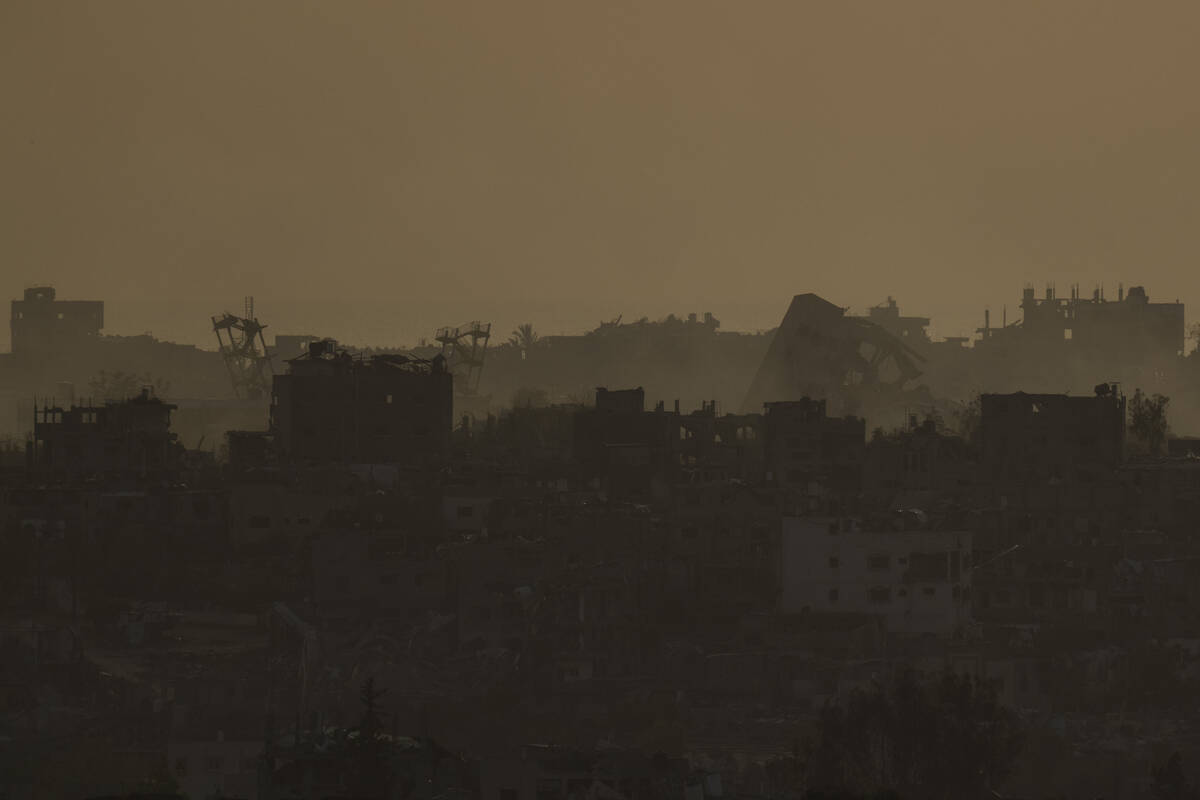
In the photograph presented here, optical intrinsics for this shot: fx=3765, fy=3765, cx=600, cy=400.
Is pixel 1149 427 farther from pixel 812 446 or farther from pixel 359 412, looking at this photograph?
pixel 359 412

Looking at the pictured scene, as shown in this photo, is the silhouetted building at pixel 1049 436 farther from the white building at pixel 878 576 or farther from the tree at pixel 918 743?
the tree at pixel 918 743

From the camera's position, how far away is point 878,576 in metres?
57.8

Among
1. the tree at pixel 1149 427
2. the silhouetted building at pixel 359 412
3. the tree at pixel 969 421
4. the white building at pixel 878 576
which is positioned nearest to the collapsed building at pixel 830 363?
the tree at pixel 969 421

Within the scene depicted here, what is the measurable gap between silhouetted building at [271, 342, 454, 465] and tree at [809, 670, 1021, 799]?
25653 millimetres

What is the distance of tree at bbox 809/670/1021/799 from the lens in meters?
44.1

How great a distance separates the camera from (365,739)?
36.4 meters

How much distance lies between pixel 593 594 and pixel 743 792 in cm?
1318

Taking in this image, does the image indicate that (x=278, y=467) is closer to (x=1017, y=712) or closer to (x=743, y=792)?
(x=1017, y=712)

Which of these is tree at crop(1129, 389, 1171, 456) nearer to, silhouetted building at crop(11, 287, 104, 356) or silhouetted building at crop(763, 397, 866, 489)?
silhouetted building at crop(763, 397, 866, 489)

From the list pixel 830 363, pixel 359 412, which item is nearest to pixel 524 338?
pixel 830 363

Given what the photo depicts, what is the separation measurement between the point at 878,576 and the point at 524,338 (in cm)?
8442

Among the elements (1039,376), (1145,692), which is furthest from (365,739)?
(1039,376)

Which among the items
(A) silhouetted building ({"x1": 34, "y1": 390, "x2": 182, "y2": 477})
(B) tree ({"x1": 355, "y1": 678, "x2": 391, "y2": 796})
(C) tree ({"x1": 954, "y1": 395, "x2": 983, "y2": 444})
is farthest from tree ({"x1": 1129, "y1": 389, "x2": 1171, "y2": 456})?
(B) tree ({"x1": 355, "y1": 678, "x2": 391, "y2": 796})

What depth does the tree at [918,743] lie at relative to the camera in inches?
1735
